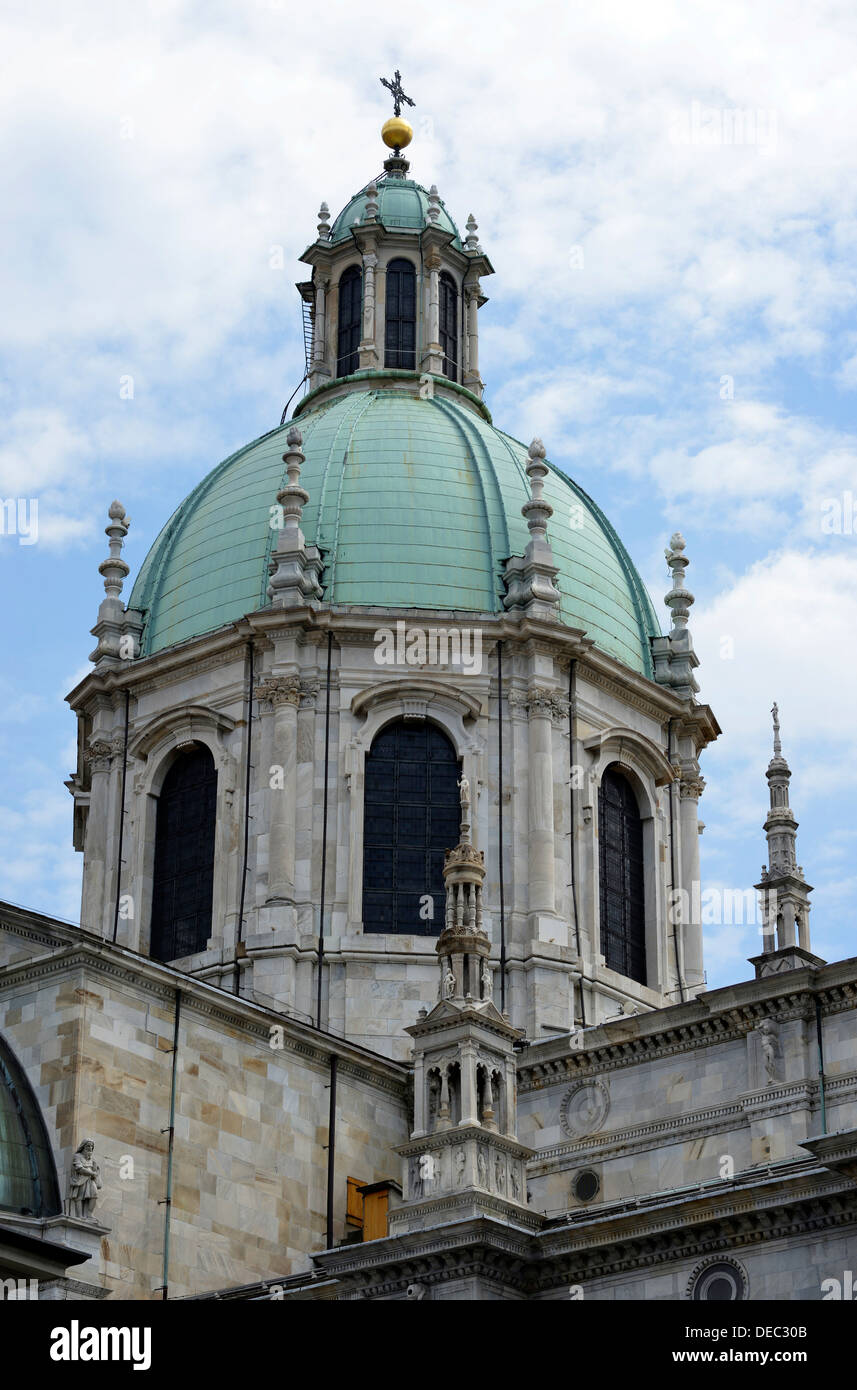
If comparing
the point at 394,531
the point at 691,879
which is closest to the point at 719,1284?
the point at 691,879

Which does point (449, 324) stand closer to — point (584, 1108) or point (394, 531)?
point (394, 531)

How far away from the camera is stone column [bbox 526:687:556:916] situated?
57844mm

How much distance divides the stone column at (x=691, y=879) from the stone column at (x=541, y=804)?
5.56 metres

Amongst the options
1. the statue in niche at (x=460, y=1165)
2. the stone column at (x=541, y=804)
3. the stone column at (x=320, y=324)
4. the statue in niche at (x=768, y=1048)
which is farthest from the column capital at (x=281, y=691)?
the statue in niche at (x=460, y=1165)

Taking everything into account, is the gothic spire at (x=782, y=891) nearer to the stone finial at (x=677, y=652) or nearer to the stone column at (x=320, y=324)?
the stone finial at (x=677, y=652)

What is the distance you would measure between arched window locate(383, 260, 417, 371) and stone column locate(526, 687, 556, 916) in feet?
46.0

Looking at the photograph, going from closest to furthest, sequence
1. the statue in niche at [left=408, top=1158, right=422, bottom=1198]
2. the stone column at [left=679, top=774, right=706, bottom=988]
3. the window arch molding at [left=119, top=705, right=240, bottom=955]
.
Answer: the statue in niche at [left=408, top=1158, right=422, bottom=1198] → the window arch molding at [left=119, top=705, right=240, bottom=955] → the stone column at [left=679, top=774, right=706, bottom=988]

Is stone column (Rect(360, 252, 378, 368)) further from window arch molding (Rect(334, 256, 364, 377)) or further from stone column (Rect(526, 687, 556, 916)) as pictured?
stone column (Rect(526, 687, 556, 916))

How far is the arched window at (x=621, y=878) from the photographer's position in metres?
60.3

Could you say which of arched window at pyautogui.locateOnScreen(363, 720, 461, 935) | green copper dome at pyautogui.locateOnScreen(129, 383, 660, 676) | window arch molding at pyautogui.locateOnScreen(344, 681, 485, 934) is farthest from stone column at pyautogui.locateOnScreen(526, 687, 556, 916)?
green copper dome at pyautogui.locateOnScreen(129, 383, 660, 676)
